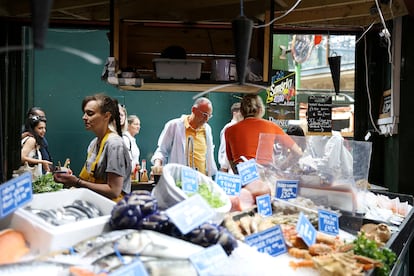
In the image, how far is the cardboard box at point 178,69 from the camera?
4.11m

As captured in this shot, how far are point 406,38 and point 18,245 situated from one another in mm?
4798

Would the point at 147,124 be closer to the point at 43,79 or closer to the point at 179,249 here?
the point at 43,79

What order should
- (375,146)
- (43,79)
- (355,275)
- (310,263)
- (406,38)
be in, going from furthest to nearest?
(43,79)
(375,146)
(406,38)
(310,263)
(355,275)

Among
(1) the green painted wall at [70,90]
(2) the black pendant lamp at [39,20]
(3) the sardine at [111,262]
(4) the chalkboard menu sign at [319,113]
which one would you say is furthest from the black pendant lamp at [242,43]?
(1) the green painted wall at [70,90]

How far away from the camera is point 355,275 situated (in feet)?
Result: 6.49

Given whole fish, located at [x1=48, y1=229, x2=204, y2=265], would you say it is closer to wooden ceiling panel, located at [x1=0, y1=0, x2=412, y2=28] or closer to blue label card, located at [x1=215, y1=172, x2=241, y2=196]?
blue label card, located at [x1=215, y1=172, x2=241, y2=196]

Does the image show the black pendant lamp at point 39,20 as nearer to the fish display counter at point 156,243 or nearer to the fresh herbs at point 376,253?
the fish display counter at point 156,243

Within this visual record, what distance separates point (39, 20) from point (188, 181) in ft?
4.65

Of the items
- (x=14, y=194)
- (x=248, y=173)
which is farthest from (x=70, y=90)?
(x=14, y=194)

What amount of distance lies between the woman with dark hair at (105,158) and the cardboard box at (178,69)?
56cm

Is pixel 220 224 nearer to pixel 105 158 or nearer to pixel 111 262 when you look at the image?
pixel 111 262

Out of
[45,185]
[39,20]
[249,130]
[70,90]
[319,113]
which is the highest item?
[70,90]

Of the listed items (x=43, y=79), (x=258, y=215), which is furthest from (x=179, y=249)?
(x=43, y=79)

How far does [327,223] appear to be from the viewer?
272 cm
